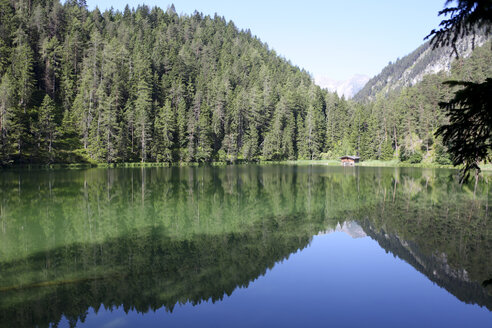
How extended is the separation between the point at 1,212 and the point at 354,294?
22.7 metres

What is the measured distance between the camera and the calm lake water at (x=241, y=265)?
10219mm

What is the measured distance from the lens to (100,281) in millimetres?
11891

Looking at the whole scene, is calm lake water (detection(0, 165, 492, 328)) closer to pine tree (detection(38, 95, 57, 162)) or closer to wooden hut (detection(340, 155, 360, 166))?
pine tree (detection(38, 95, 57, 162))

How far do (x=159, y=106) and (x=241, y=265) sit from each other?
337ft

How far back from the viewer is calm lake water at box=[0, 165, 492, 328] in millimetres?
10219

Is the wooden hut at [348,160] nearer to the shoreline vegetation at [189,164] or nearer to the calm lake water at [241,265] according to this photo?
the shoreline vegetation at [189,164]

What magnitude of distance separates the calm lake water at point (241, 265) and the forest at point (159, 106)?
58.7m

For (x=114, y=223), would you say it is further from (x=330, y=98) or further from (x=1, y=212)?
(x=330, y=98)

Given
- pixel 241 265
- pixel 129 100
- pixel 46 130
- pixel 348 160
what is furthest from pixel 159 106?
pixel 241 265

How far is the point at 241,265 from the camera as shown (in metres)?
14.2

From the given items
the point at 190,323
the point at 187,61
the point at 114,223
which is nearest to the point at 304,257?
the point at 190,323

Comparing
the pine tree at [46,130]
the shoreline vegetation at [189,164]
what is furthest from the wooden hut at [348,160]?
the pine tree at [46,130]

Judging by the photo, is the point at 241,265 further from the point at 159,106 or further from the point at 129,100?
the point at 159,106

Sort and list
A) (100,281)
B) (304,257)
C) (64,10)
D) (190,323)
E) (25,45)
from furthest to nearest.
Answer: (64,10) < (25,45) < (304,257) < (100,281) < (190,323)
